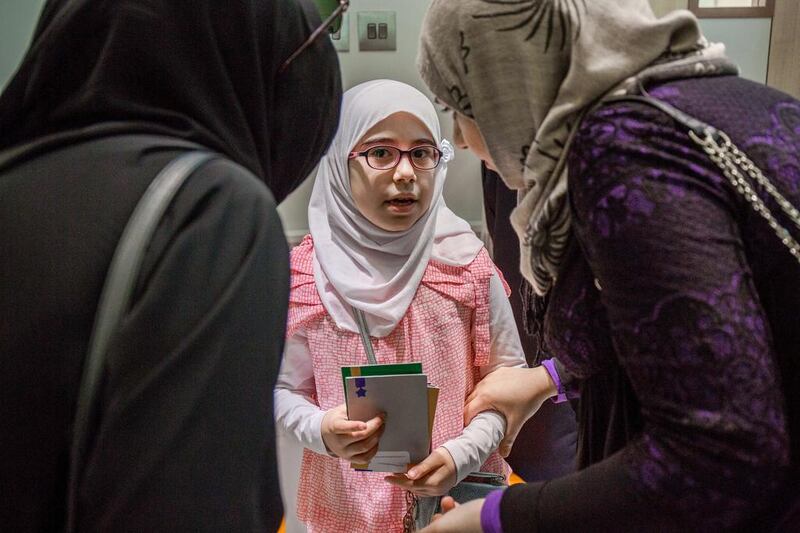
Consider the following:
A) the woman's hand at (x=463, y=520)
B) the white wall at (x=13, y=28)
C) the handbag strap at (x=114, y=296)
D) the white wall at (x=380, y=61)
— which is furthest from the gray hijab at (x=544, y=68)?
the white wall at (x=380, y=61)

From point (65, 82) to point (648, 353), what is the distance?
56cm

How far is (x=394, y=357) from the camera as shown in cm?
142

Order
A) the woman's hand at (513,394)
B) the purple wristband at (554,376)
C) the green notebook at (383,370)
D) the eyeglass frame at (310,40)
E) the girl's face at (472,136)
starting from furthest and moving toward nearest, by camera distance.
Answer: the woman's hand at (513,394), the purple wristband at (554,376), the green notebook at (383,370), the girl's face at (472,136), the eyeglass frame at (310,40)

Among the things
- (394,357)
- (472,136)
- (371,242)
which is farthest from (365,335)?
(472,136)

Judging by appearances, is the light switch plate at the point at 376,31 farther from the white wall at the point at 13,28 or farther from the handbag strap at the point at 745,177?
the handbag strap at the point at 745,177

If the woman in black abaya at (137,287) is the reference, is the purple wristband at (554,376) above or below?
below

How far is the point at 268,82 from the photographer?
673mm

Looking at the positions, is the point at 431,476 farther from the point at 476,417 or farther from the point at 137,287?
the point at 137,287

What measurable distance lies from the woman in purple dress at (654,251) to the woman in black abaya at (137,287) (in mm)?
302

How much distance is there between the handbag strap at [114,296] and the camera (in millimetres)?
514

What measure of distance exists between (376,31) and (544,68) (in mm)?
1296

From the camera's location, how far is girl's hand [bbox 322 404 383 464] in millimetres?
1183

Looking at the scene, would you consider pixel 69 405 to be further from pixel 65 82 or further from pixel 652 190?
pixel 652 190

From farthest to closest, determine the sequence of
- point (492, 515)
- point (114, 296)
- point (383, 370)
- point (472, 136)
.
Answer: point (383, 370) → point (472, 136) → point (492, 515) → point (114, 296)
